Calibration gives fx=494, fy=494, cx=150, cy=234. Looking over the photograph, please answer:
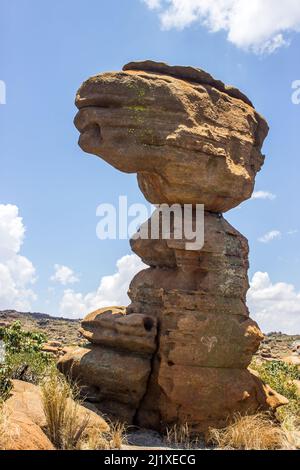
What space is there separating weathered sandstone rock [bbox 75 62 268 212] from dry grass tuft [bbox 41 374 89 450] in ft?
21.2

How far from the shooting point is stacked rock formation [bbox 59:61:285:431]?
13219 millimetres

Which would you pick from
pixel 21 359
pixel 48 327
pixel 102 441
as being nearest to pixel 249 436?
pixel 102 441

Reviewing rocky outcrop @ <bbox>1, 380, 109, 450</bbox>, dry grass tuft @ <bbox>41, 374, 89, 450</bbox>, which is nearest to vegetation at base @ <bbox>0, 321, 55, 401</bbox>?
rocky outcrop @ <bbox>1, 380, 109, 450</bbox>

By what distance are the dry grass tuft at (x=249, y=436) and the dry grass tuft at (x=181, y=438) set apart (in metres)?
0.45

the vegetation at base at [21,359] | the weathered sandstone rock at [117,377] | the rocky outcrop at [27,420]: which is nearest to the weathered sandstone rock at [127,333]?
the weathered sandstone rock at [117,377]

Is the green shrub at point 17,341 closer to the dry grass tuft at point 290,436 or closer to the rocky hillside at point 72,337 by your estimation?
the dry grass tuft at point 290,436

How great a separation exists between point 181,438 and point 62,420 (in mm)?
3255

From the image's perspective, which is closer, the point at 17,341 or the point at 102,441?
the point at 102,441

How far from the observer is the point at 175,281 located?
14.2 meters

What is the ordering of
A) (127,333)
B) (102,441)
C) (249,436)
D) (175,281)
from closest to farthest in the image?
1. (102,441)
2. (249,436)
3. (127,333)
4. (175,281)

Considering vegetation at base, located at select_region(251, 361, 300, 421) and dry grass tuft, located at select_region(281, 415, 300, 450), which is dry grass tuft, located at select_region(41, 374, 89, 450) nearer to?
dry grass tuft, located at select_region(281, 415, 300, 450)

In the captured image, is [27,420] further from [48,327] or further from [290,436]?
[48,327]
